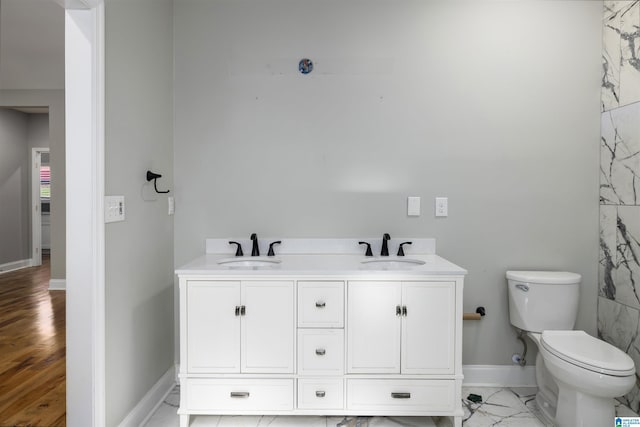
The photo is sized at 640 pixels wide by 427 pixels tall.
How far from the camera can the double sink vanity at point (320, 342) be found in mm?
1798

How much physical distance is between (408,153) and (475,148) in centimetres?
43

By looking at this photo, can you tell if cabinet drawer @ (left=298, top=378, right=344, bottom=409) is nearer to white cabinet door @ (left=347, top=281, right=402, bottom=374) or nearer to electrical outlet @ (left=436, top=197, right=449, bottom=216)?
white cabinet door @ (left=347, top=281, right=402, bottom=374)

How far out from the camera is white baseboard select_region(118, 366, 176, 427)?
70.8 inches

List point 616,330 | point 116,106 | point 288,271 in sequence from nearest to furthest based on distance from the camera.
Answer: point 116,106 → point 288,271 → point 616,330

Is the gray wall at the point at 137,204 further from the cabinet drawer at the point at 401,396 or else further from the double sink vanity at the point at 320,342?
the cabinet drawer at the point at 401,396

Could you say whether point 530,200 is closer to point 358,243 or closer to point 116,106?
point 358,243

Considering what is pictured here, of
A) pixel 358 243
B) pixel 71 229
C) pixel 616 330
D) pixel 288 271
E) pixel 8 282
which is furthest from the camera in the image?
pixel 8 282

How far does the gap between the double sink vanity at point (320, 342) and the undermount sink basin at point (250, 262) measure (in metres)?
0.28

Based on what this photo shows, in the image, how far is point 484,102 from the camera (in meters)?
2.29

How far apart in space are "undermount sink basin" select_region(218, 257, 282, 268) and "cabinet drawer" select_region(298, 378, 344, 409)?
0.66 metres

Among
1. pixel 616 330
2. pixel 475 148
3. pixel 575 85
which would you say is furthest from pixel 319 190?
pixel 616 330

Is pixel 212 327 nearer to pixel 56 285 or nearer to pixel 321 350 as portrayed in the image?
pixel 321 350

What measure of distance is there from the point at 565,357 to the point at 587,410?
0.83ft

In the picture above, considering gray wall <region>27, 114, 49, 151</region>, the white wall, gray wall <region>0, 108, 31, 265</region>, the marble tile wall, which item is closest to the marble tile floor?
the marble tile wall
